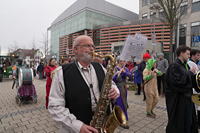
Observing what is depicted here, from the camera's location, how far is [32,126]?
4.16 metres

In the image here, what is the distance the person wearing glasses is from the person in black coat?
1.57 meters

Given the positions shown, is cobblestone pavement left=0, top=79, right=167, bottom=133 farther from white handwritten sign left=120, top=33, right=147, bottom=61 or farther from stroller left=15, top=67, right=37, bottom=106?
white handwritten sign left=120, top=33, right=147, bottom=61

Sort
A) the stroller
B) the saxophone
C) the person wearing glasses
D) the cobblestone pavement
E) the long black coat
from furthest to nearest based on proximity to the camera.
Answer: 1. the stroller
2. the cobblestone pavement
3. the long black coat
4. the saxophone
5. the person wearing glasses

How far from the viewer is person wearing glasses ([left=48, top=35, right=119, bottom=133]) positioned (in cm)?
164

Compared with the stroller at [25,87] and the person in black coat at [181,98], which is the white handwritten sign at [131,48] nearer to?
the person in black coat at [181,98]

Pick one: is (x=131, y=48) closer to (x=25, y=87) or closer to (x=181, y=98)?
(x=181, y=98)

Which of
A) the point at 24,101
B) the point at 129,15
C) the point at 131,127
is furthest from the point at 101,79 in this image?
the point at 129,15

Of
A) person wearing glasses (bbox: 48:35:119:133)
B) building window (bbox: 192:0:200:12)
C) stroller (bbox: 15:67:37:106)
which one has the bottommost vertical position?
stroller (bbox: 15:67:37:106)

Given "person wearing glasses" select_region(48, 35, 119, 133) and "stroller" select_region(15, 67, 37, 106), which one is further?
"stroller" select_region(15, 67, 37, 106)

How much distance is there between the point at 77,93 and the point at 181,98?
7.33ft

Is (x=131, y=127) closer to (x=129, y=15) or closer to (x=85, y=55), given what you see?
(x=85, y=55)

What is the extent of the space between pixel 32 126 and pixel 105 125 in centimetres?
318

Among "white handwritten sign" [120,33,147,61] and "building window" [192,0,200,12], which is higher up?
"building window" [192,0,200,12]

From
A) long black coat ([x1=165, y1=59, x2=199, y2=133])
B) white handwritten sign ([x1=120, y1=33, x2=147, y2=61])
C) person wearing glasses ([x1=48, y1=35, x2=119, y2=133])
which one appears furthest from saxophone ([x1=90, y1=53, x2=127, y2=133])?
white handwritten sign ([x1=120, y1=33, x2=147, y2=61])
